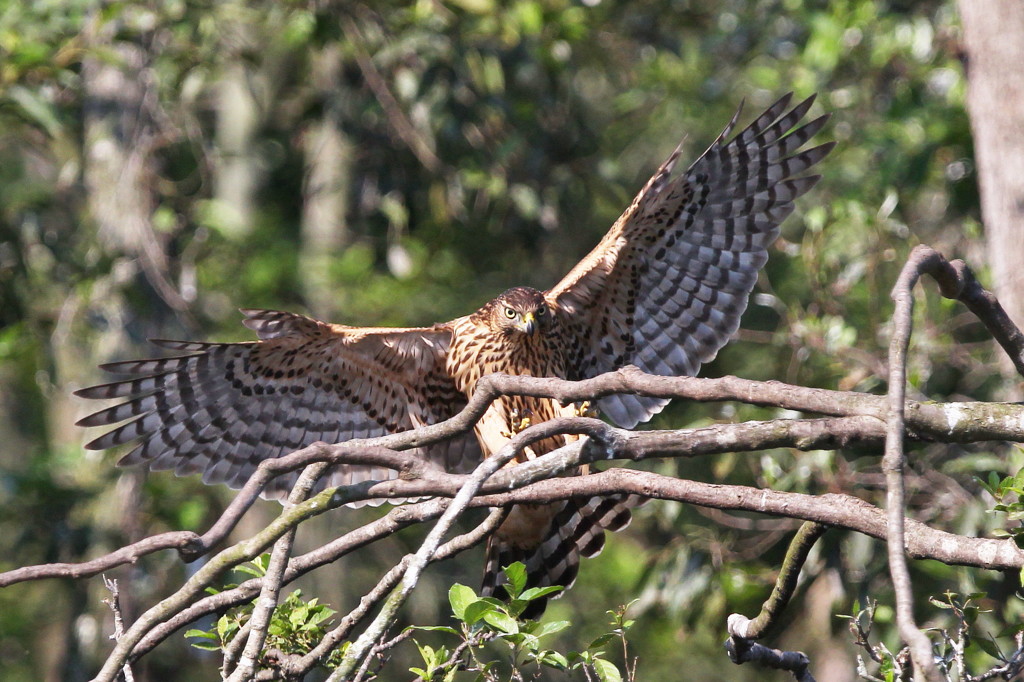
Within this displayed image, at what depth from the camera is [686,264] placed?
16.5ft

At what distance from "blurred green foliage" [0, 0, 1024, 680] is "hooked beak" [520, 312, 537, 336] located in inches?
51.0

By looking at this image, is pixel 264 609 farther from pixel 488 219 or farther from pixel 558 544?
pixel 488 219

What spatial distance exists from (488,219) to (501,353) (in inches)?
124

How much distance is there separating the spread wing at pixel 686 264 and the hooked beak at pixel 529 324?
0.31 meters

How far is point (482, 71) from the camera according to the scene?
6.81 m

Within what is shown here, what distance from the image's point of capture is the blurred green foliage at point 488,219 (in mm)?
5617

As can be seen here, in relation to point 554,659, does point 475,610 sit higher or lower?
higher

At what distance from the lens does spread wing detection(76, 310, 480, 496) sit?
15.7 feet

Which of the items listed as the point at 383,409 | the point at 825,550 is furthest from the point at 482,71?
the point at 825,550

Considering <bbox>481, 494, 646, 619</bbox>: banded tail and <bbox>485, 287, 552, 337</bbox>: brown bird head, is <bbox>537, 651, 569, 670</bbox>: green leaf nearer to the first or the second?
<bbox>481, 494, 646, 619</bbox>: banded tail

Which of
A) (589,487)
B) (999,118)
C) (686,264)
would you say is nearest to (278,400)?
(686,264)

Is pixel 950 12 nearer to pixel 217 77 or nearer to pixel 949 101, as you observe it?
pixel 949 101

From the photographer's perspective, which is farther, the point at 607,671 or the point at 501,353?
the point at 501,353

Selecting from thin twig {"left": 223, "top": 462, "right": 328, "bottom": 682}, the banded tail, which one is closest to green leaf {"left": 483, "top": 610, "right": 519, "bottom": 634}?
thin twig {"left": 223, "top": 462, "right": 328, "bottom": 682}
